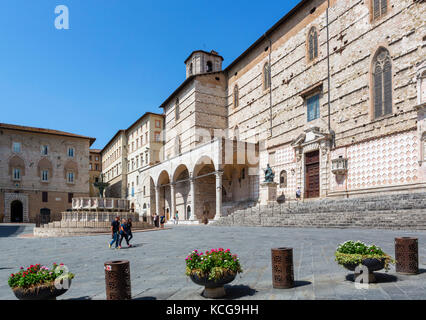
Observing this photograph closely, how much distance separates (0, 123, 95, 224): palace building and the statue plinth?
103ft

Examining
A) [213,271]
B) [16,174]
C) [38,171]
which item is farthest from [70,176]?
[213,271]

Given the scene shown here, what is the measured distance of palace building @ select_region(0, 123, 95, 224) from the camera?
4431 cm

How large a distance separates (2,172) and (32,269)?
→ 46.7m

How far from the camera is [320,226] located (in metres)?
17.2

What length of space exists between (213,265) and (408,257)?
3.54 metres

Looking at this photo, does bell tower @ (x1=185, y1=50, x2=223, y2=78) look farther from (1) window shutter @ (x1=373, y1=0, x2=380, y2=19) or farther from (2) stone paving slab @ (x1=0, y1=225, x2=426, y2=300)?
(2) stone paving slab @ (x1=0, y1=225, x2=426, y2=300)

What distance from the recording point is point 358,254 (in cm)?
541

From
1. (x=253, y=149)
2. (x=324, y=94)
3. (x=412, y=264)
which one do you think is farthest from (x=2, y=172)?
(x=412, y=264)

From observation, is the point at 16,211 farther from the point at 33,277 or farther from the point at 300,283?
the point at 300,283

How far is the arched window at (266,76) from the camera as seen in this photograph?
31198 millimetres

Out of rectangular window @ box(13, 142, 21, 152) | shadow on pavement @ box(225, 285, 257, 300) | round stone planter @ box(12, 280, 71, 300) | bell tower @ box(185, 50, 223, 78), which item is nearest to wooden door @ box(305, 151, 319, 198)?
shadow on pavement @ box(225, 285, 257, 300)

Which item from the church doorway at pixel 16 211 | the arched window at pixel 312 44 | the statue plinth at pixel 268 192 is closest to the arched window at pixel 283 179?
the statue plinth at pixel 268 192

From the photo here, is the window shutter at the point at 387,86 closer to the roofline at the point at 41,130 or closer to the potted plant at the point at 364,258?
the potted plant at the point at 364,258
